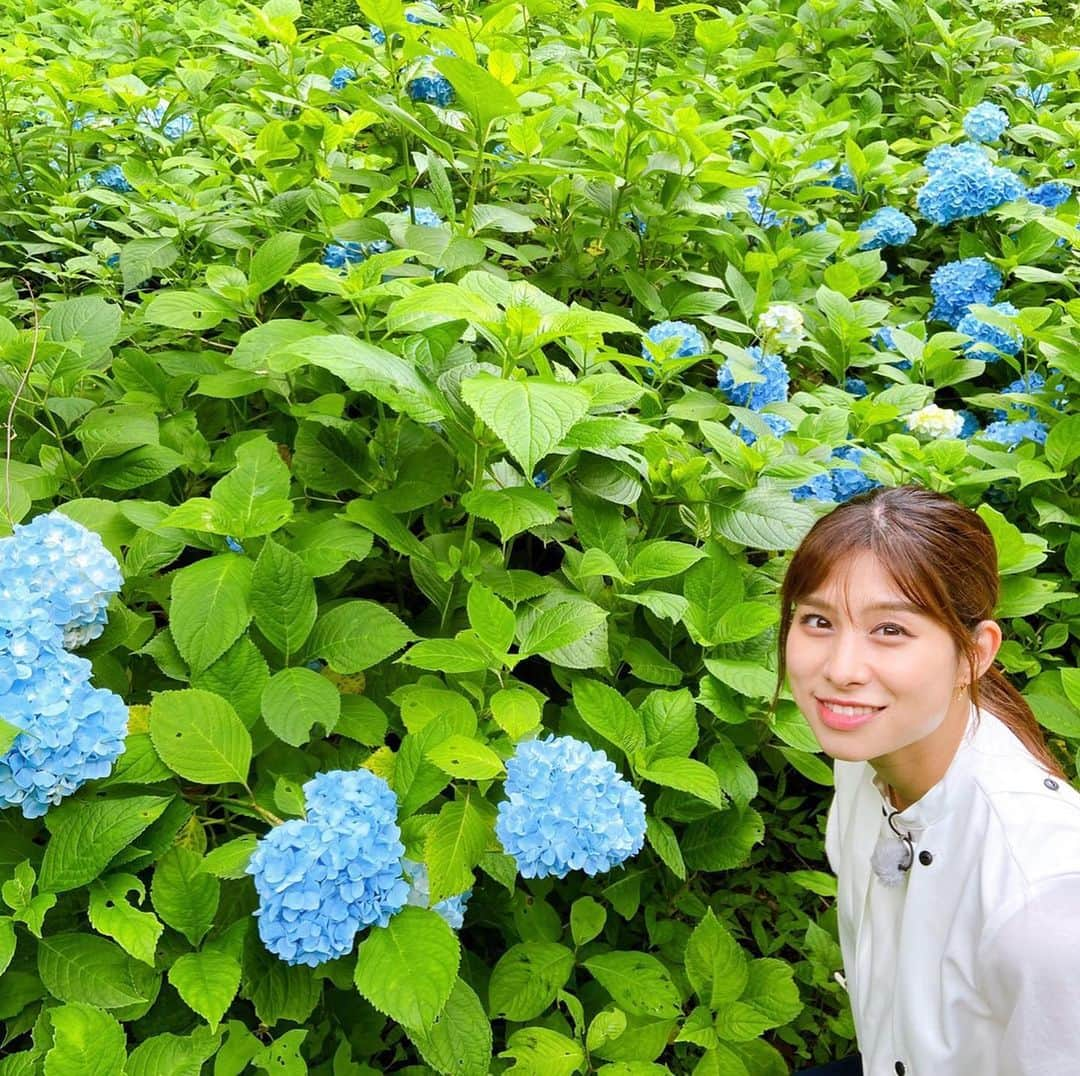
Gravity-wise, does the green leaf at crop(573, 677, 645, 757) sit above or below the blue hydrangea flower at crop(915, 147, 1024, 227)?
below

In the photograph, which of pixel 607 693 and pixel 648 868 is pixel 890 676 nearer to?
pixel 607 693

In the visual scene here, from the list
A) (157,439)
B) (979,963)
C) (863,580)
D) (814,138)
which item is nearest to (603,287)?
(814,138)

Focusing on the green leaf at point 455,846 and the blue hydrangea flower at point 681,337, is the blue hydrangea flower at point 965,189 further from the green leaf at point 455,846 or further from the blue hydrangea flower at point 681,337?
the green leaf at point 455,846

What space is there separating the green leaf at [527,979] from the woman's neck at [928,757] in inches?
26.9

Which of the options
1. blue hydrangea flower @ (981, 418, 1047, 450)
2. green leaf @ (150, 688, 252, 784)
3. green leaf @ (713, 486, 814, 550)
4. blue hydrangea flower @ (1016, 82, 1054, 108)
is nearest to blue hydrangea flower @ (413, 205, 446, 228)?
green leaf @ (713, 486, 814, 550)

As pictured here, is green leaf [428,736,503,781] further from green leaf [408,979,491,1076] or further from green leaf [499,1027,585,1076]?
green leaf [499,1027,585,1076]

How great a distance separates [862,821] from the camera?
1.60 m

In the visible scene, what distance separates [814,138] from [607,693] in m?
2.62

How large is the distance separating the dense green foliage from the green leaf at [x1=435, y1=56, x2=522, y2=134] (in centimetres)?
1

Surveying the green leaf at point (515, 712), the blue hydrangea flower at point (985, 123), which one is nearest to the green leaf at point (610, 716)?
the green leaf at point (515, 712)

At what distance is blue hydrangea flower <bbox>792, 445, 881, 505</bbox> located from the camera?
233cm

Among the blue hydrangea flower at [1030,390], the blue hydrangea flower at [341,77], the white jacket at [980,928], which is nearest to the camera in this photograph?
the white jacket at [980,928]

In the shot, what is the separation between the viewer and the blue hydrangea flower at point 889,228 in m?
3.46

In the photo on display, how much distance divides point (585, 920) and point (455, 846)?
1.53ft
